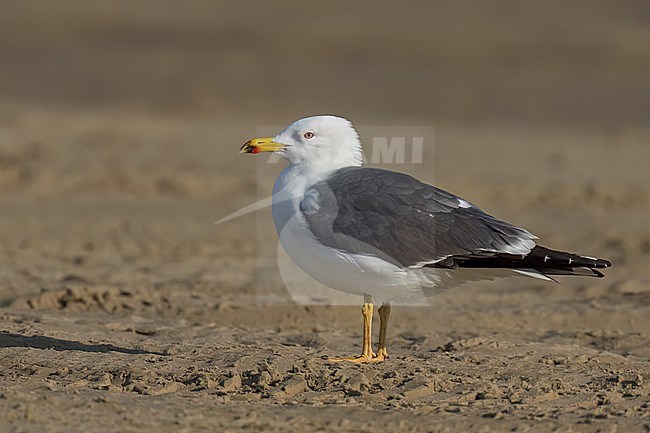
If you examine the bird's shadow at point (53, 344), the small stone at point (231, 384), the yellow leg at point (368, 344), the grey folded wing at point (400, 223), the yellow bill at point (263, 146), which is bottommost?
the small stone at point (231, 384)

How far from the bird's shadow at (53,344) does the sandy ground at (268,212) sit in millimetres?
28

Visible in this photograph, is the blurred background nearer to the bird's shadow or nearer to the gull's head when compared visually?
the bird's shadow

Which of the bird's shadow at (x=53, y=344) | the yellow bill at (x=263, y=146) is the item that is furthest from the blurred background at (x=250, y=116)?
the yellow bill at (x=263, y=146)

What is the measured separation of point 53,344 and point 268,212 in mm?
6752

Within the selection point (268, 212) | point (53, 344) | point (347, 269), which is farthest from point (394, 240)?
point (268, 212)

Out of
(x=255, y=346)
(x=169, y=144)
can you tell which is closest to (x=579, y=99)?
(x=169, y=144)

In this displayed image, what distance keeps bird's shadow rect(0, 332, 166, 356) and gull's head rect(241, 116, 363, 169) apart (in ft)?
4.64

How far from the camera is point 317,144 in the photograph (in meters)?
7.09

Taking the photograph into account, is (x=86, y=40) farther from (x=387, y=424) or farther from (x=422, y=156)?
(x=387, y=424)

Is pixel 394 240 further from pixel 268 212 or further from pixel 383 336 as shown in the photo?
pixel 268 212

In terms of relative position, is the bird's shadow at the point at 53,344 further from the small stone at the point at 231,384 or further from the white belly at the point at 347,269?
the white belly at the point at 347,269

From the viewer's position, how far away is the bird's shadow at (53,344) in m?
6.95

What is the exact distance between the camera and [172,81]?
2195 cm

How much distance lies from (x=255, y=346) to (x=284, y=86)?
14995 millimetres
